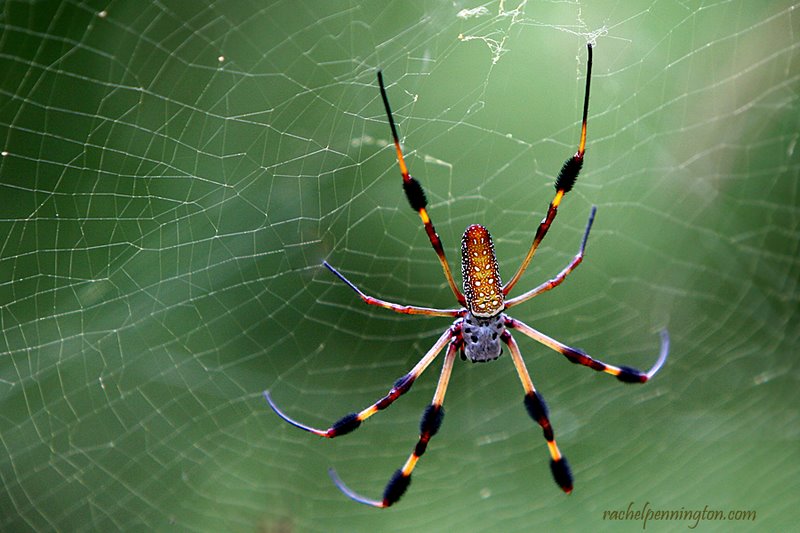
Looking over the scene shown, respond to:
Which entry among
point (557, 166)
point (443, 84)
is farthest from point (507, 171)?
point (443, 84)

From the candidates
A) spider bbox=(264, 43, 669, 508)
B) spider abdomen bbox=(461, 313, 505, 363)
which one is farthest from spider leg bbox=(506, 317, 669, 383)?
spider abdomen bbox=(461, 313, 505, 363)

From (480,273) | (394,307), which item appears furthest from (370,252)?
(480,273)

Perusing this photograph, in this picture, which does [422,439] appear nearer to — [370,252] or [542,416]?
[542,416]

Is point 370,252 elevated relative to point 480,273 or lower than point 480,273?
lower

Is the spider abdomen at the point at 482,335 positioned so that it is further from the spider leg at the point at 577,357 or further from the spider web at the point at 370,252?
the spider web at the point at 370,252

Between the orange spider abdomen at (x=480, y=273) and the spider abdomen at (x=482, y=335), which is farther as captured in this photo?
the spider abdomen at (x=482, y=335)

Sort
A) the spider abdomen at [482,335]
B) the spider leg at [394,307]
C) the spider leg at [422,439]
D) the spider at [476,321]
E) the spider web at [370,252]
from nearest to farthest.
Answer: the spider at [476,321], the spider leg at [394,307], the spider abdomen at [482,335], the spider leg at [422,439], the spider web at [370,252]

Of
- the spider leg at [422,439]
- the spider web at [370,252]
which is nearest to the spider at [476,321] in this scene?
the spider leg at [422,439]

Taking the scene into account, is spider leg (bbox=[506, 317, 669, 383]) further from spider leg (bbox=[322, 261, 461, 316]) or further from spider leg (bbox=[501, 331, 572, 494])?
spider leg (bbox=[322, 261, 461, 316])
